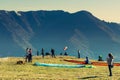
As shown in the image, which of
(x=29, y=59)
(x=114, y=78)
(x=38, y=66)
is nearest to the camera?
(x=114, y=78)

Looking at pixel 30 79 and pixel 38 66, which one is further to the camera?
pixel 38 66

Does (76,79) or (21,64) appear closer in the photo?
(76,79)

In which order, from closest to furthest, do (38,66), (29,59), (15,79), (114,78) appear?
(15,79) < (114,78) < (38,66) < (29,59)

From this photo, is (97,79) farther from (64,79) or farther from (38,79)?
(38,79)

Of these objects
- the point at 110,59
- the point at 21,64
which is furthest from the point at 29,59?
the point at 110,59

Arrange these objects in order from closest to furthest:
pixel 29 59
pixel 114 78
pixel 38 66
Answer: pixel 114 78, pixel 38 66, pixel 29 59

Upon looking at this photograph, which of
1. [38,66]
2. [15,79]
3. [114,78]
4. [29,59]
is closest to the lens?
[15,79]

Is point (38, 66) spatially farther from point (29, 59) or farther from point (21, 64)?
point (29, 59)

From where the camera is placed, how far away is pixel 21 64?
81562 mm

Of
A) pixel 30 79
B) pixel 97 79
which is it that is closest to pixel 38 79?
pixel 30 79

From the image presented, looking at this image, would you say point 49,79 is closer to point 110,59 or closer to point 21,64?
point 110,59

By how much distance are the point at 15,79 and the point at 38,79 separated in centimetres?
298

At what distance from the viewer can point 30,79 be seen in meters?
50.6

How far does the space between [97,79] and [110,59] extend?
535 cm
